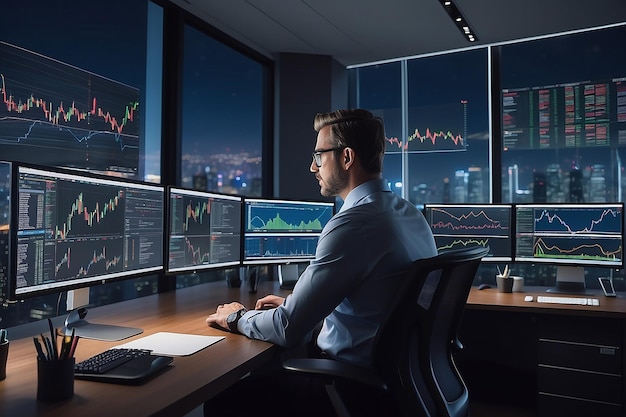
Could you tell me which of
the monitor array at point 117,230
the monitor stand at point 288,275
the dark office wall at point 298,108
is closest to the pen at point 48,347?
the monitor array at point 117,230

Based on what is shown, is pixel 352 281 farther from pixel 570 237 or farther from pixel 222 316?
pixel 570 237

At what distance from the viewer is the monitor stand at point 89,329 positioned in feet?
5.48

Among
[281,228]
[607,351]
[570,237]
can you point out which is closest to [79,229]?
[281,228]

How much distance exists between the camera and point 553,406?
2.64 meters

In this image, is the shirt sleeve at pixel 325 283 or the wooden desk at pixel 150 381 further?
the shirt sleeve at pixel 325 283

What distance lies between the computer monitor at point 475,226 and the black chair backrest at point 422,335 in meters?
1.67

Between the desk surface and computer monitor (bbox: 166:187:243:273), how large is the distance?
124cm

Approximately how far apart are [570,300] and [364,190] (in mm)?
1481

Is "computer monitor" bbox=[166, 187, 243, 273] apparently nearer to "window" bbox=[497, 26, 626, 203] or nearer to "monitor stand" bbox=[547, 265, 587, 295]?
"monitor stand" bbox=[547, 265, 587, 295]

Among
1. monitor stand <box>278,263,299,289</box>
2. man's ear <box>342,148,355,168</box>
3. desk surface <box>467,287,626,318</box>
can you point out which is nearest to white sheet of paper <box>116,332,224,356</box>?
man's ear <box>342,148,355,168</box>

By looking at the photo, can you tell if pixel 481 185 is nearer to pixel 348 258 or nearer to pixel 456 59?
pixel 456 59

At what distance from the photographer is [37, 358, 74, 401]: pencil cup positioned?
112 cm

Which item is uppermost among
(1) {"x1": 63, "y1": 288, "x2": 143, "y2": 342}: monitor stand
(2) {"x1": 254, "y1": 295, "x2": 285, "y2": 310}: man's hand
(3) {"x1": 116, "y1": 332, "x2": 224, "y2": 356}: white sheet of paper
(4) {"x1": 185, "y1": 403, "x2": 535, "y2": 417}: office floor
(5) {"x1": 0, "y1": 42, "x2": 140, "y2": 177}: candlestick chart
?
(5) {"x1": 0, "y1": 42, "x2": 140, "y2": 177}: candlestick chart

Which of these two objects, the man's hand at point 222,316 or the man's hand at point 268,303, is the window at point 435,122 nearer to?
the man's hand at point 268,303
